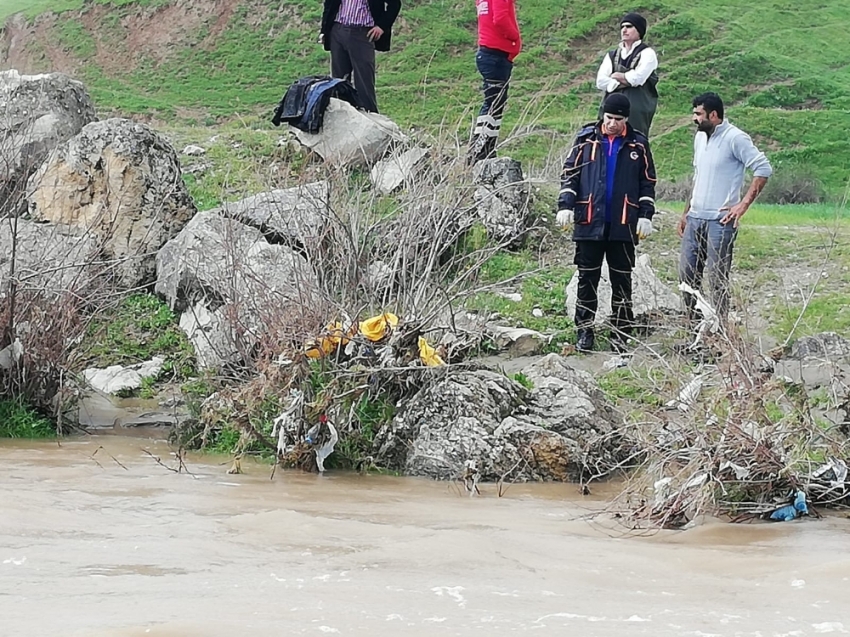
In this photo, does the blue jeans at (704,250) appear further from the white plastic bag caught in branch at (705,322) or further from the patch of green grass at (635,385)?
the white plastic bag caught in branch at (705,322)

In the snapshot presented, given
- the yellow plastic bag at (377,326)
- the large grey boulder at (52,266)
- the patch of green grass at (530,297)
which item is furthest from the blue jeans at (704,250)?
the large grey boulder at (52,266)

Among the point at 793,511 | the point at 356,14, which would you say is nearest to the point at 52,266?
the point at 356,14

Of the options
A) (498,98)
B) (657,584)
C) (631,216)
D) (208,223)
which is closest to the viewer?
(657,584)

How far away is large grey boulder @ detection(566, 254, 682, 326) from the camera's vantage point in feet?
29.0

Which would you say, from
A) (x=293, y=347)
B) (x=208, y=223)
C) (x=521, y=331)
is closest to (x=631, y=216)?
(x=521, y=331)

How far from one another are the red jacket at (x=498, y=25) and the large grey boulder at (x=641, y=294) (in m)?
2.32

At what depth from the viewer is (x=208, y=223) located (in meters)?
9.45

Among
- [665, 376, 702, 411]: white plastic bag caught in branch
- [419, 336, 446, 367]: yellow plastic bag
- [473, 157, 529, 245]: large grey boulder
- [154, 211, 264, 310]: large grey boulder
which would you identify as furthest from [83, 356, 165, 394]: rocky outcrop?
[665, 376, 702, 411]: white plastic bag caught in branch

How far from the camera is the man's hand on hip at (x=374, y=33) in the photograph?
11.4 meters

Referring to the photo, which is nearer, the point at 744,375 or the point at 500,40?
the point at 744,375

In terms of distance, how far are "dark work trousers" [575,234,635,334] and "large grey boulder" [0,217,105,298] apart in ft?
10.5

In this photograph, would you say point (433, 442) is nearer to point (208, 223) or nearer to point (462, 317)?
point (462, 317)

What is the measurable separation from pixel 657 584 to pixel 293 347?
123 inches

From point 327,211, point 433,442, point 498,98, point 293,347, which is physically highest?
point 498,98
